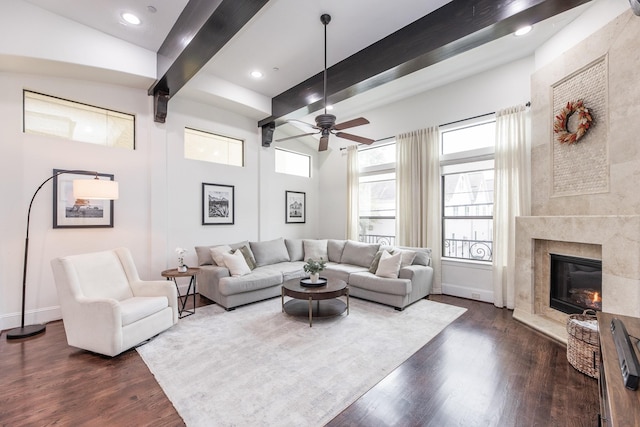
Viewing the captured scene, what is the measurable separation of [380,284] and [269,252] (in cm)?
223

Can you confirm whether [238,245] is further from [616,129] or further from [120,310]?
[616,129]

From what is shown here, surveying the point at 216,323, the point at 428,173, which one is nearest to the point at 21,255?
the point at 216,323

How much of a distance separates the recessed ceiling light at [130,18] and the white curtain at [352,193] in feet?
14.0

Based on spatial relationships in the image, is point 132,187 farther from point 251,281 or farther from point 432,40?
point 432,40

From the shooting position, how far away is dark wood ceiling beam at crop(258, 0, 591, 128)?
8.34ft

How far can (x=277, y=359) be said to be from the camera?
108 inches

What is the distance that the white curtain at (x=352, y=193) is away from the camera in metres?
6.33

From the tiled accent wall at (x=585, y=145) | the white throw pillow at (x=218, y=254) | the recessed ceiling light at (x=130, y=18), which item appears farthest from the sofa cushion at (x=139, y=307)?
the tiled accent wall at (x=585, y=145)

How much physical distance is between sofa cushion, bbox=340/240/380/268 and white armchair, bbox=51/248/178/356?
316 centimetres

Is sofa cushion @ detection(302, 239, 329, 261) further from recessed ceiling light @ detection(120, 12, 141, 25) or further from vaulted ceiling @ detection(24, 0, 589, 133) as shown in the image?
recessed ceiling light @ detection(120, 12, 141, 25)

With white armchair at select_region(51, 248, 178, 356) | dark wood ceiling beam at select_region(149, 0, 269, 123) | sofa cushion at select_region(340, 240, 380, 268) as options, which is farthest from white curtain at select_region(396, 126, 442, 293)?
white armchair at select_region(51, 248, 178, 356)

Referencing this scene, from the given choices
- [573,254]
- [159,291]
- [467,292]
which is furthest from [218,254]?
[573,254]

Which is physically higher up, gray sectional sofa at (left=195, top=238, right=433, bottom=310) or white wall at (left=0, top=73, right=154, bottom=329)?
white wall at (left=0, top=73, right=154, bottom=329)

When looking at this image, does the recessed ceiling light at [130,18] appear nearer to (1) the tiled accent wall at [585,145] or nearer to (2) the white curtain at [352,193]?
(2) the white curtain at [352,193]
